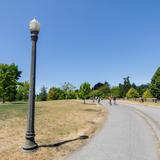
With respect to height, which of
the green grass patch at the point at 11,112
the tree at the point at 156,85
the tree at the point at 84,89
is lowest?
the green grass patch at the point at 11,112

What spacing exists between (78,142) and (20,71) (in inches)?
2409

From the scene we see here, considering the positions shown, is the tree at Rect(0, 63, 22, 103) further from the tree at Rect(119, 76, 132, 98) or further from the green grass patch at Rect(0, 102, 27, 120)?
the tree at Rect(119, 76, 132, 98)

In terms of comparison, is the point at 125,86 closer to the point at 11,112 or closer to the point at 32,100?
the point at 11,112

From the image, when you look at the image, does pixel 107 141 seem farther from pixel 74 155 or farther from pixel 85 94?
pixel 85 94

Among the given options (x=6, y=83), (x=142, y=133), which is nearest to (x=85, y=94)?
(x=6, y=83)

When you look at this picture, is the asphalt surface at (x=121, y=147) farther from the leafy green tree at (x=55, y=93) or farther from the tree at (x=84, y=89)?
the leafy green tree at (x=55, y=93)

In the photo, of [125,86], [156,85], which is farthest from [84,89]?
[125,86]

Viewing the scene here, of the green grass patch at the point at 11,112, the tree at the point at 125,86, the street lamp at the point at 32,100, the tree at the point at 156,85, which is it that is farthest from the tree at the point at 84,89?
the tree at the point at 125,86

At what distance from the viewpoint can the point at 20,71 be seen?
71.1 metres

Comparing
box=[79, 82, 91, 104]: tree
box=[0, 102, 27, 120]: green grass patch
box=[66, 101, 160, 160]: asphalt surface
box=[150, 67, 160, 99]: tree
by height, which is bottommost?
box=[66, 101, 160, 160]: asphalt surface

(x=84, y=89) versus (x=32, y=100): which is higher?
(x=84, y=89)

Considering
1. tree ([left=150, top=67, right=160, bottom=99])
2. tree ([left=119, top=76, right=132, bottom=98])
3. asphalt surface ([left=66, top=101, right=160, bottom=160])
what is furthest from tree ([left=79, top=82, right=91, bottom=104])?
tree ([left=119, top=76, right=132, bottom=98])

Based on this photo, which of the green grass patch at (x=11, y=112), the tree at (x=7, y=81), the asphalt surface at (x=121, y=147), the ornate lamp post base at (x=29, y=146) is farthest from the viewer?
the tree at (x=7, y=81)

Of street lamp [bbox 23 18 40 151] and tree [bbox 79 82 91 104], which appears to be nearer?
street lamp [bbox 23 18 40 151]
